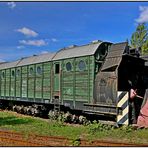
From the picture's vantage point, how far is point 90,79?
13094 millimetres

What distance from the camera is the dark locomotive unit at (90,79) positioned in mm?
12008

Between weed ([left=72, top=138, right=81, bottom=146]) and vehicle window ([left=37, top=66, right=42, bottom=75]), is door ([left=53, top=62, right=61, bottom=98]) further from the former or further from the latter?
weed ([left=72, top=138, right=81, bottom=146])

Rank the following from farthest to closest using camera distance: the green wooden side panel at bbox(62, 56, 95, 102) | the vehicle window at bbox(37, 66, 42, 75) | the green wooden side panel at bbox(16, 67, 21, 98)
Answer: the green wooden side panel at bbox(16, 67, 21, 98) < the vehicle window at bbox(37, 66, 42, 75) < the green wooden side panel at bbox(62, 56, 95, 102)

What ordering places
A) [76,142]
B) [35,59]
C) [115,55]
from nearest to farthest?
1. [76,142]
2. [115,55]
3. [35,59]

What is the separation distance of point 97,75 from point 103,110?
1.60 metres

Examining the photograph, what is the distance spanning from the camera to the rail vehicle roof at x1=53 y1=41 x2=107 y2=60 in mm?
13248

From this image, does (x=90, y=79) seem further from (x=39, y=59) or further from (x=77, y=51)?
(x=39, y=59)

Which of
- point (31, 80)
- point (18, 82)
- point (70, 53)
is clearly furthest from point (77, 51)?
point (18, 82)

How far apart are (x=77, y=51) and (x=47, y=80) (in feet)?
9.78

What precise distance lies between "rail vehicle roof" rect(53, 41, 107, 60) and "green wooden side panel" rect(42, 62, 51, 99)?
0.80m

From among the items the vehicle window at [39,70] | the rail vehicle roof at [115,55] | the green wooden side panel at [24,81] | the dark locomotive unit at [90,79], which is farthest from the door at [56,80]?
the green wooden side panel at [24,81]

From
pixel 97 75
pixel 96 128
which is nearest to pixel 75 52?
pixel 97 75

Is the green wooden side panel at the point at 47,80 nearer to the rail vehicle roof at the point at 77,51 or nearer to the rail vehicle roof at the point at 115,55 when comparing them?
the rail vehicle roof at the point at 77,51

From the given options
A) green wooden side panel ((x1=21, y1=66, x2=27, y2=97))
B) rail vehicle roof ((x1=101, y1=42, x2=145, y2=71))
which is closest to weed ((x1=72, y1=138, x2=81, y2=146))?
rail vehicle roof ((x1=101, y1=42, x2=145, y2=71))
